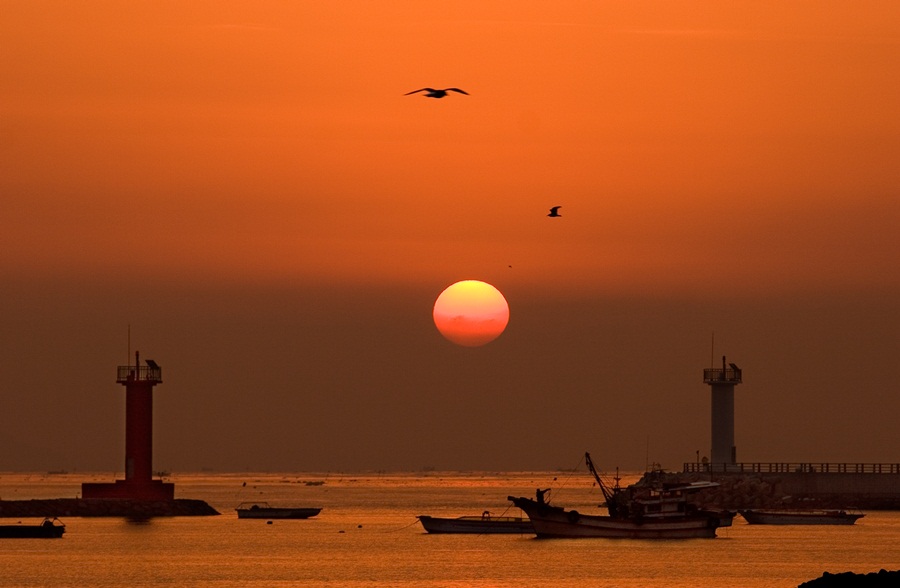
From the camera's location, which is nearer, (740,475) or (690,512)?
(690,512)

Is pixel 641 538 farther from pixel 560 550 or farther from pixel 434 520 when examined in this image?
pixel 434 520

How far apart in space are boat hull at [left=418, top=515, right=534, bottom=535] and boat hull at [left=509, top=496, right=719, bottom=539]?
25.2 ft

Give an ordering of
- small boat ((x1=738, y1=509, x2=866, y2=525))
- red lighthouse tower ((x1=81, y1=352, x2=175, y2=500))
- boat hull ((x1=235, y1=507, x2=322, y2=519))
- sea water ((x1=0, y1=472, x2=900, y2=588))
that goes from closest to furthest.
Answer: sea water ((x1=0, y1=472, x2=900, y2=588))
red lighthouse tower ((x1=81, y1=352, x2=175, y2=500))
small boat ((x1=738, y1=509, x2=866, y2=525))
boat hull ((x1=235, y1=507, x2=322, y2=519))

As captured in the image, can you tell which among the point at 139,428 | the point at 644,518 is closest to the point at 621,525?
the point at 644,518

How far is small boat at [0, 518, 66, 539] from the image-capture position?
111 metres

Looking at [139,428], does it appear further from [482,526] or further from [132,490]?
[482,526]

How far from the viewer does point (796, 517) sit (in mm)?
123562

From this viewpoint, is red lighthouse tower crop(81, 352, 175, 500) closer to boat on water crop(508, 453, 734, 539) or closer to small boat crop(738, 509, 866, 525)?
boat on water crop(508, 453, 734, 539)

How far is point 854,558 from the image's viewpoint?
98.6 meters

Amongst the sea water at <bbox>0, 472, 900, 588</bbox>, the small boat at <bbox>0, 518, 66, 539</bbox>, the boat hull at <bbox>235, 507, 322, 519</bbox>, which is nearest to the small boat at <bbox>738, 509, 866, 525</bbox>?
the sea water at <bbox>0, 472, 900, 588</bbox>

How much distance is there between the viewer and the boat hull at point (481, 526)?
118938 mm

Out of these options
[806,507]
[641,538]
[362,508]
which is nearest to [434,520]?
[641,538]

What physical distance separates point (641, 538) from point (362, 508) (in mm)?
84599

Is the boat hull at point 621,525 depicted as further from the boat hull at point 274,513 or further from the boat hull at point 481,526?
the boat hull at point 274,513
